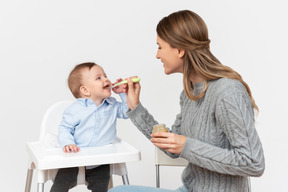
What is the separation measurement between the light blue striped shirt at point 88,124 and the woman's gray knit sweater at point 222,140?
443 mm

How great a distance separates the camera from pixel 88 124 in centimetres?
177

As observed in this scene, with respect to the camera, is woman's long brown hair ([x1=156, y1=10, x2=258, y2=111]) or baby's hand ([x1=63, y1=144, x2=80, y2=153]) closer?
woman's long brown hair ([x1=156, y1=10, x2=258, y2=111])

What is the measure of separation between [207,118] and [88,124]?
0.58 m

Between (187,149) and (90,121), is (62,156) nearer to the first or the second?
(90,121)

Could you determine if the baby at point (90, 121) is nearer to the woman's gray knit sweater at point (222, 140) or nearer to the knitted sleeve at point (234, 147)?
the woman's gray knit sweater at point (222, 140)

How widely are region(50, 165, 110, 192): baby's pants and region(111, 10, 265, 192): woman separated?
270 millimetres

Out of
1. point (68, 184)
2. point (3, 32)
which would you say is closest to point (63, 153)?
point (68, 184)

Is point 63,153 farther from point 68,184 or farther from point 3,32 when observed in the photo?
point 3,32

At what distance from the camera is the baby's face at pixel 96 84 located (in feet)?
6.03

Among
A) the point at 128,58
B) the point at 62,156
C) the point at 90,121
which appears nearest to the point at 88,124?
the point at 90,121

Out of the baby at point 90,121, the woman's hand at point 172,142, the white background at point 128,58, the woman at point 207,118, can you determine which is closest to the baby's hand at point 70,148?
the baby at point 90,121

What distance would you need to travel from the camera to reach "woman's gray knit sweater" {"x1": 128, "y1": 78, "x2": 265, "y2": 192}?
1.27 m

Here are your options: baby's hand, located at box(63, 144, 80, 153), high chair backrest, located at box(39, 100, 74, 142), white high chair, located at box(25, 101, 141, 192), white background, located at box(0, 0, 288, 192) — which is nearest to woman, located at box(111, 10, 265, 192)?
white high chair, located at box(25, 101, 141, 192)

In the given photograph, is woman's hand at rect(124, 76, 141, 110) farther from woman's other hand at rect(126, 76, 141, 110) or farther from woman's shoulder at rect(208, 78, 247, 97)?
woman's shoulder at rect(208, 78, 247, 97)
